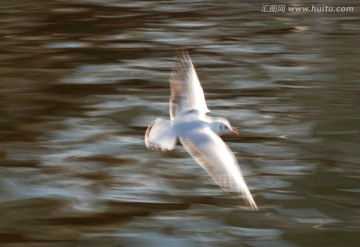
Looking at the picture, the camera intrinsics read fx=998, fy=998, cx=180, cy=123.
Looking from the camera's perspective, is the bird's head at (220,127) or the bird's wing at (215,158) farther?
the bird's head at (220,127)

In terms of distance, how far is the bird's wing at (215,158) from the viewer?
465cm

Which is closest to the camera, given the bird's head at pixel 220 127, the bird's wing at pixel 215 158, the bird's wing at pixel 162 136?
the bird's wing at pixel 215 158

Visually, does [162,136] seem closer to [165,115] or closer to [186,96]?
[186,96]

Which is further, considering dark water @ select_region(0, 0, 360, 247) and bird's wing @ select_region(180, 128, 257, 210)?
dark water @ select_region(0, 0, 360, 247)

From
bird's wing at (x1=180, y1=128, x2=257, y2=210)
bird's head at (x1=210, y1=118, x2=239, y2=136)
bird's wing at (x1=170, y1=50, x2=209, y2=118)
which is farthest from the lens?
bird's wing at (x1=170, y1=50, x2=209, y2=118)

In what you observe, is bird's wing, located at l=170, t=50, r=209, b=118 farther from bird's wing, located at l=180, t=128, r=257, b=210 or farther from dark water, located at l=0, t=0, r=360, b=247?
dark water, located at l=0, t=0, r=360, b=247

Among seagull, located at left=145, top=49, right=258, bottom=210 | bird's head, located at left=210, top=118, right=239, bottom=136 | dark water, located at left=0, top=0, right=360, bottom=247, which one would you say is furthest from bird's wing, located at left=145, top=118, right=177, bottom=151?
dark water, located at left=0, top=0, right=360, bottom=247

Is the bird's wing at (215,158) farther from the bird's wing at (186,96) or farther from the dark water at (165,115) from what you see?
the dark water at (165,115)

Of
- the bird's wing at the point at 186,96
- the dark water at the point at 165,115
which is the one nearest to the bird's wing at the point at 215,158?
the bird's wing at the point at 186,96

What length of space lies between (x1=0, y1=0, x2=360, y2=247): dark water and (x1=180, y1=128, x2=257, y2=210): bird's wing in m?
0.60

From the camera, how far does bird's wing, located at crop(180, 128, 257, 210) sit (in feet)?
15.3

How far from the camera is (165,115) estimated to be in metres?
7.35

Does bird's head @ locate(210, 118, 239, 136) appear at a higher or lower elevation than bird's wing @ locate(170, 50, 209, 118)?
lower

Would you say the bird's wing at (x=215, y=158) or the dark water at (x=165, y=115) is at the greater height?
the bird's wing at (x=215, y=158)
